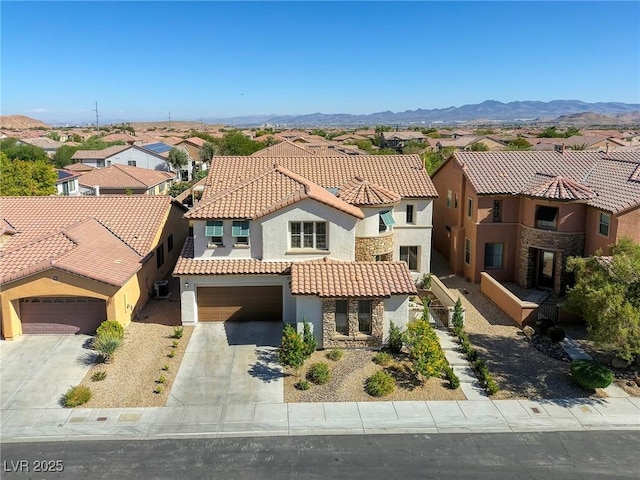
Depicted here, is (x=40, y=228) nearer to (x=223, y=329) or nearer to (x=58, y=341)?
(x=58, y=341)

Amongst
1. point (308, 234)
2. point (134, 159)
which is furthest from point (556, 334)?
point (134, 159)

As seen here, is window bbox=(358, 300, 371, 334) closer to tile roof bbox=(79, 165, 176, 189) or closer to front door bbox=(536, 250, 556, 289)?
front door bbox=(536, 250, 556, 289)

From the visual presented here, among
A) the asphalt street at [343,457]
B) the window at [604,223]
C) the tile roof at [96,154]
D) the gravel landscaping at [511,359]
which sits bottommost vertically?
the asphalt street at [343,457]

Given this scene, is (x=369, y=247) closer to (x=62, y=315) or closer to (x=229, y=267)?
(x=229, y=267)

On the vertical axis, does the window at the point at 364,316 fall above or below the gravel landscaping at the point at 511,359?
above

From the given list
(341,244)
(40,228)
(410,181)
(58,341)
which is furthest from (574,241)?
(40,228)

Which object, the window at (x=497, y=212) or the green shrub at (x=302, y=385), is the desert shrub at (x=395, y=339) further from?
the window at (x=497, y=212)

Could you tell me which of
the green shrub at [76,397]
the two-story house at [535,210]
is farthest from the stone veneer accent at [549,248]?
the green shrub at [76,397]
